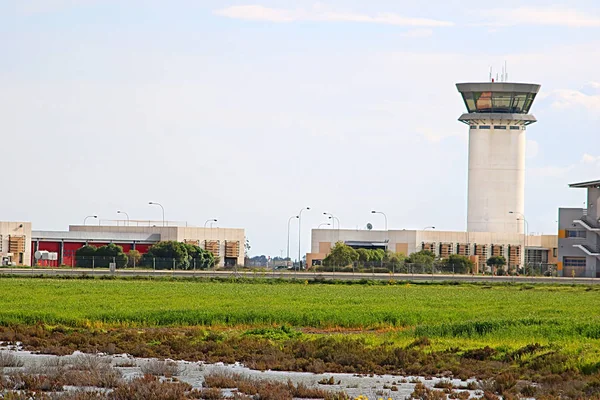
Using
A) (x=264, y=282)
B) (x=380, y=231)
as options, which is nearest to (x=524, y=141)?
(x=380, y=231)

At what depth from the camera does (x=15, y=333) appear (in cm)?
3959

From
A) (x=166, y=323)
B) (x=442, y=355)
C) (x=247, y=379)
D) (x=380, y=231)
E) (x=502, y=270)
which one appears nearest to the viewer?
(x=247, y=379)

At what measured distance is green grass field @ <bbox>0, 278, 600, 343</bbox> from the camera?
4041cm

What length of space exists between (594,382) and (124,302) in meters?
31.0

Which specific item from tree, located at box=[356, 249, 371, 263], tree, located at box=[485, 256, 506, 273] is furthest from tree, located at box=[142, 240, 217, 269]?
tree, located at box=[485, 256, 506, 273]

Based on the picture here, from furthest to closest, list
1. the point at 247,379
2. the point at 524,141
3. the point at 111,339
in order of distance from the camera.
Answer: the point at 524,141 < the point at 111,339 < the point at 247,379

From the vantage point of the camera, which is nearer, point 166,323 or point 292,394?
point 292,394

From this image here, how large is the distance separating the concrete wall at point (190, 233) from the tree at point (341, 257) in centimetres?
1523

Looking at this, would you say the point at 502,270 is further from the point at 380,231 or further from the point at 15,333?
the point at 15,333

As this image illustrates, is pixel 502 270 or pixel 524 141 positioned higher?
pixel 524 141

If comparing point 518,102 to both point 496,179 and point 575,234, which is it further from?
point 575,234

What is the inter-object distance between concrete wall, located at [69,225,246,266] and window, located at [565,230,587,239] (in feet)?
137

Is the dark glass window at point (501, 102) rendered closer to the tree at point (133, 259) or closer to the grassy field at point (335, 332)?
the tree at point (133, 259)

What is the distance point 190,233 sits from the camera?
146625 millimetres
